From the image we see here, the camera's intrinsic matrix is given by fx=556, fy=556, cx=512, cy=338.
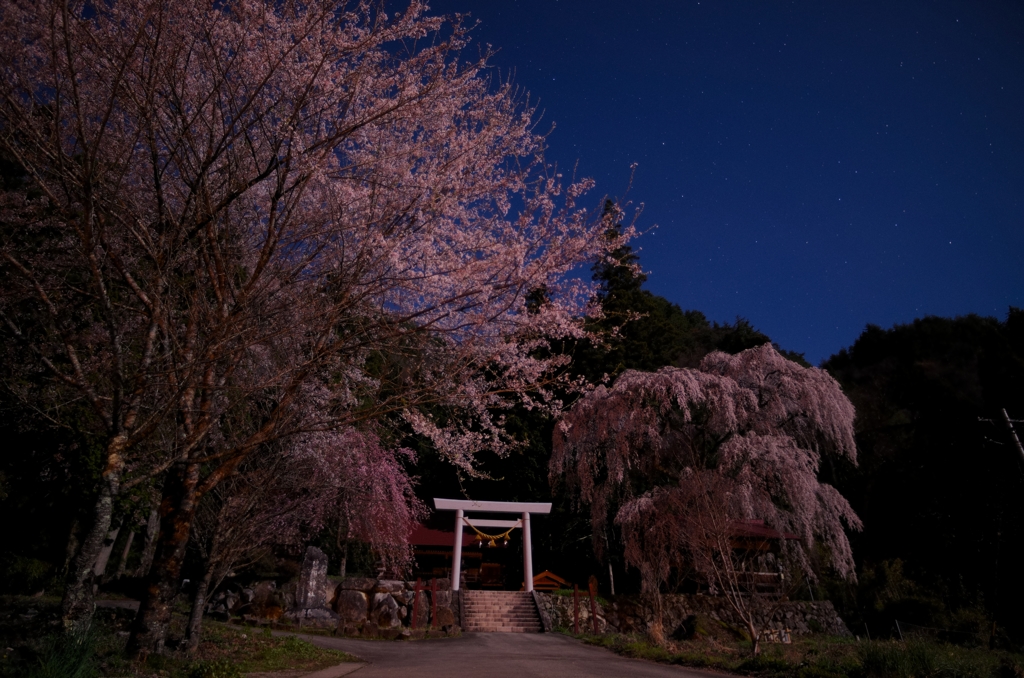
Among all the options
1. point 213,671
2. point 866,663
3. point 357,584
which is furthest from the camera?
point 357,584

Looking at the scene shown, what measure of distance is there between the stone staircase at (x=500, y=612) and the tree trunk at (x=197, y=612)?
30.0 ft

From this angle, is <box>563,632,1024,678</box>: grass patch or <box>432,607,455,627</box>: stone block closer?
<box>563,632,1024,678</box>: grass patch

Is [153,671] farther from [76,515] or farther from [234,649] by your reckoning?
[76,515]

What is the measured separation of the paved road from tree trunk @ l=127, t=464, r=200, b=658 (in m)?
2.37

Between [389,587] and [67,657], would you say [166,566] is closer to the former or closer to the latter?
[67,657]

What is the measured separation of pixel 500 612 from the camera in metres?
16.1

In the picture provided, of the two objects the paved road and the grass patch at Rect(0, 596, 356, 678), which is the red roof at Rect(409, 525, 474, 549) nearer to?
the paved road

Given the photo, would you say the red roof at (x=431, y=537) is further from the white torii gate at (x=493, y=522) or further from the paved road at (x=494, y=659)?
the paved road at (x=494, y=659)

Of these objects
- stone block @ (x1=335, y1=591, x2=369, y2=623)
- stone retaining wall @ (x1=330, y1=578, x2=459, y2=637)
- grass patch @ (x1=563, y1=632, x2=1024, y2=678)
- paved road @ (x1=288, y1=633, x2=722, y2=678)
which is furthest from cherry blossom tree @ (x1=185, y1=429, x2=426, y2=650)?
grass patch @ (x1=563, y1=632, x2=1024, y2=678)

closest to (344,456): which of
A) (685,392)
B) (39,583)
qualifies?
(39,583)

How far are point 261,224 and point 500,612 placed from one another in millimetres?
13603

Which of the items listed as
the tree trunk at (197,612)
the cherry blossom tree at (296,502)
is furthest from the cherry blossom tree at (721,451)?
the tree trunk at (197,612)

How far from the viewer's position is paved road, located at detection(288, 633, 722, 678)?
7367 millimetres

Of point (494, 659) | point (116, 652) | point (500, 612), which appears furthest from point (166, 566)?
point (500, 612)
